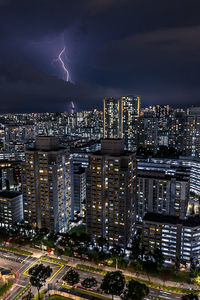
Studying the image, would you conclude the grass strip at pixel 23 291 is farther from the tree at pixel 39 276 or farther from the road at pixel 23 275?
the tree at pixel 39 276

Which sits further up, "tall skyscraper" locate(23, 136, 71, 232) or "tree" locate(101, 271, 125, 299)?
"tall skyscraper" locate(23, 136, 71, 232)

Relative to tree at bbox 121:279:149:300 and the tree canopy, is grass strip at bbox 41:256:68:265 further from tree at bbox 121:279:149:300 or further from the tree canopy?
tree at bbox 121:279:149:300

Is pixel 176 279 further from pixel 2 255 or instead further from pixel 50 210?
pixel 2 255

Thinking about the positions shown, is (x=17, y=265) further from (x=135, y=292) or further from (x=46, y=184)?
(x=135, y=292)

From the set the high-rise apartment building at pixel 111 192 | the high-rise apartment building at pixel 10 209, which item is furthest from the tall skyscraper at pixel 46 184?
the high-rise apartment building at pixel 111 192

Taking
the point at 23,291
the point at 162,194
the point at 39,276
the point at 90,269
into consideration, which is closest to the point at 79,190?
the point at 162,194

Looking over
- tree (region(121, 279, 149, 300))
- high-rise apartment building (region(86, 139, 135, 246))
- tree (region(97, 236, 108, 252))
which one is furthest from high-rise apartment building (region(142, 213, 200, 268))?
tree (region(121, 279, 149, 300))

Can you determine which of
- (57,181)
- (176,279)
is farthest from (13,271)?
(176,279)
